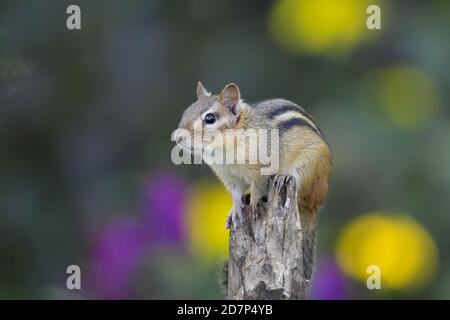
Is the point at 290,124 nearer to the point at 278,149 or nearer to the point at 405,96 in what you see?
the point at 278,149

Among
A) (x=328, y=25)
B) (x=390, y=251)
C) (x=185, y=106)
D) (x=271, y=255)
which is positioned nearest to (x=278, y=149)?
(x=271, y=255)

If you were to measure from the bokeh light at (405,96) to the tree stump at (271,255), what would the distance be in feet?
10.5

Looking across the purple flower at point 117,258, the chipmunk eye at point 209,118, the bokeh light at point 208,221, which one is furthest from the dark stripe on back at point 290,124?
the purple flower at point 117,258

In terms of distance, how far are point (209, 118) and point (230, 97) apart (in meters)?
0.17

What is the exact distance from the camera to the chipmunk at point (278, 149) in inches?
151

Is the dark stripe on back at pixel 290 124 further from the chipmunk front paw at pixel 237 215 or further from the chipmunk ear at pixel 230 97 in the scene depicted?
the chipmunk front paw at pixel 237 215

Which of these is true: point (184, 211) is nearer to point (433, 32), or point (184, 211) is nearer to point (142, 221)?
point (142, 221)

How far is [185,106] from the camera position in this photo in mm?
7156

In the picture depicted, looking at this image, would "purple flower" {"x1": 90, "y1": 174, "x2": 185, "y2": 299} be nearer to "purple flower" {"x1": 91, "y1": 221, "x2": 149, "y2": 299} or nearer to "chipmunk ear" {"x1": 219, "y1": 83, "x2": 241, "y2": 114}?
"purple flower" {"x1": 91, "y1": 221, "x2": 149, "y2": 299}

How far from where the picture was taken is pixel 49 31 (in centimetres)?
692

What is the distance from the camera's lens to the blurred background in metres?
5.80

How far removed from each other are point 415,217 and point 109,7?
2.78 meters
